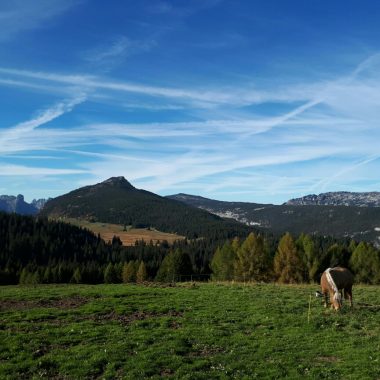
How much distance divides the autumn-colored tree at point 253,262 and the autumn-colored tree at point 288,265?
2.39m

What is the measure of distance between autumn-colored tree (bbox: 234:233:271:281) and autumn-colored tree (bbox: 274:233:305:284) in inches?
94.0

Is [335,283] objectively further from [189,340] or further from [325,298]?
[189,340]

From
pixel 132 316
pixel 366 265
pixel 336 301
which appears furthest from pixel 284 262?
pixel 132 316

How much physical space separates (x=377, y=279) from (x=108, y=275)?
69951 millimetres

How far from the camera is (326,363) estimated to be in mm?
17906

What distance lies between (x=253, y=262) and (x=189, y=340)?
69839 mm

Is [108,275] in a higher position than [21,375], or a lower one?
lower

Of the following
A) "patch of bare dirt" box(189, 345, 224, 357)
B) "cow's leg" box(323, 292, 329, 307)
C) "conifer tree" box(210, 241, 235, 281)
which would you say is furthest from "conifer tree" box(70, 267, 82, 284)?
"patch of bare dirt" box(189, 345, 224, 357)

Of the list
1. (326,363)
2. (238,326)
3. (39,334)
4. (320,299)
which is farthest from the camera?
(320,299)

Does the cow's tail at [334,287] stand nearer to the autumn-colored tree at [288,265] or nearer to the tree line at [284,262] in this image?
the tree line at [284,262]

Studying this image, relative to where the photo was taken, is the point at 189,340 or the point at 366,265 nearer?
the point at 189,340

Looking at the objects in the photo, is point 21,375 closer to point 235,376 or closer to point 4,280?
point 235,376

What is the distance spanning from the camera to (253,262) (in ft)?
294

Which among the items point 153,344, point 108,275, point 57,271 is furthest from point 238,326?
point 57,271
